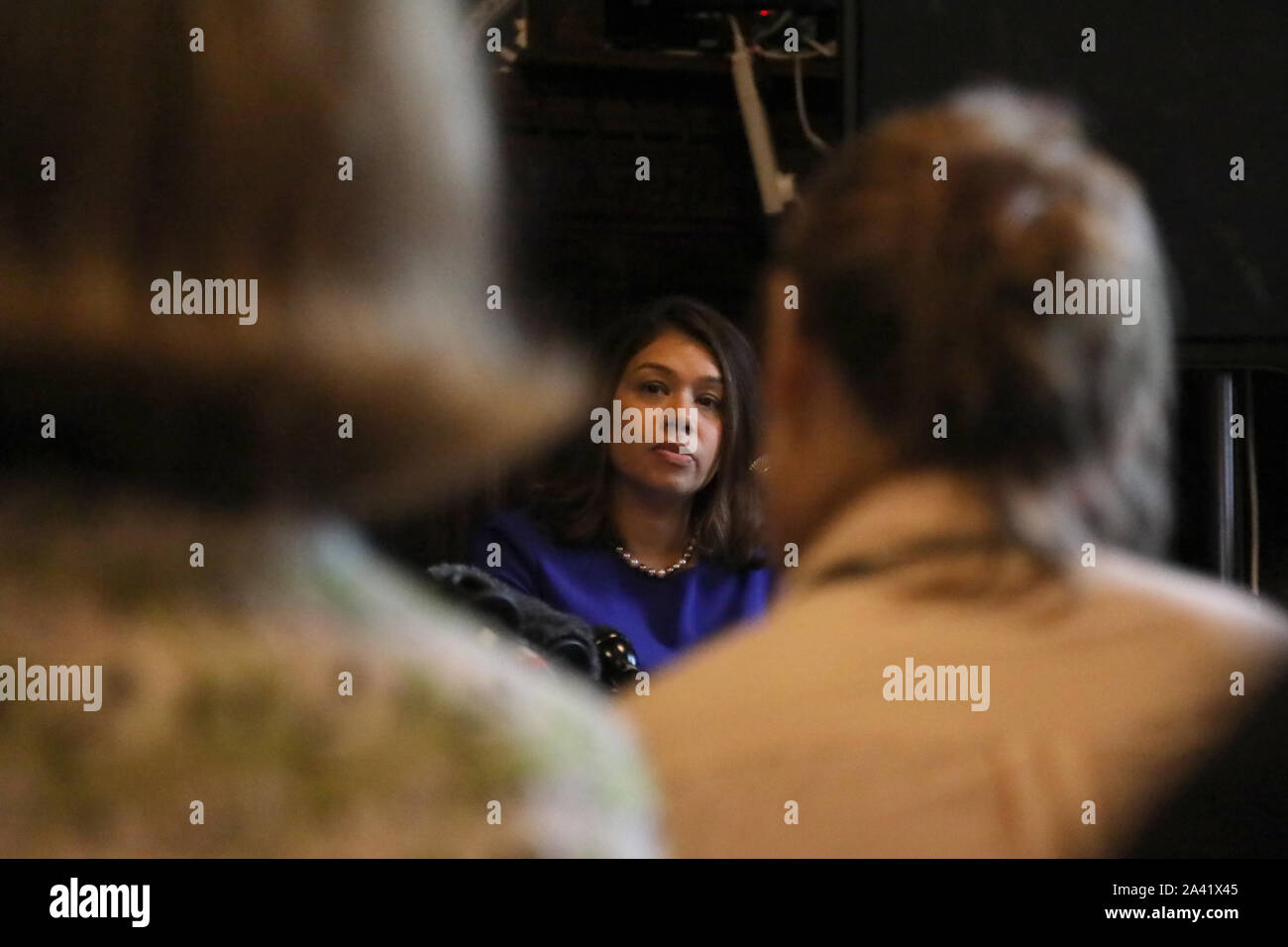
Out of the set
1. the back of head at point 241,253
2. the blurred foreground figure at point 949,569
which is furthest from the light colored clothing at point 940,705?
the back of head at point 241,253

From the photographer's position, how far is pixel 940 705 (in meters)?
0.83

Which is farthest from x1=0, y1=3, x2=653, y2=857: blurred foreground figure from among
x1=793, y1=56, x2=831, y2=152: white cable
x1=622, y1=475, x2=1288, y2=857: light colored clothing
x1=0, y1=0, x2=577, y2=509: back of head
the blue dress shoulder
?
x1=793, y1=56, x2=831, y2=152: white cable

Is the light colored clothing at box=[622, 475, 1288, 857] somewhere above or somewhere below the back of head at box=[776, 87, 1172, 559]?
below

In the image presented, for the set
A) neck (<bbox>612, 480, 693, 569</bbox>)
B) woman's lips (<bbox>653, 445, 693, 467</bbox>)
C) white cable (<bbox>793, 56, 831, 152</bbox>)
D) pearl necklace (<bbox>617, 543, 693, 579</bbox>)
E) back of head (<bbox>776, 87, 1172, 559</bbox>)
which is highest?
white cable (<bbox>793, 56, 831, 152</bbox>)

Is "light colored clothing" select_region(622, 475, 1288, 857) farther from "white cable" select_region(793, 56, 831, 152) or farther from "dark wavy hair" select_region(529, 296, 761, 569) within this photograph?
"white cable" select_region(793, 56, 831, 152)

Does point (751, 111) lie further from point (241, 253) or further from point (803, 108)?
point (241, 253)

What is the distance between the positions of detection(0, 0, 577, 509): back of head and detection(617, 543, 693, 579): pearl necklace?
475 mm

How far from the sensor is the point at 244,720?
0.49 meters

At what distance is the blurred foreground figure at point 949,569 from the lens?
785 mm

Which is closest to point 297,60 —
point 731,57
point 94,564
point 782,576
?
point 94,564

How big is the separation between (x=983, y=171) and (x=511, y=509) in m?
0.38

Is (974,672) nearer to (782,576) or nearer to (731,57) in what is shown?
(782,576)

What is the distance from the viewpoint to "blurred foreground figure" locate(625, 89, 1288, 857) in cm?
78
